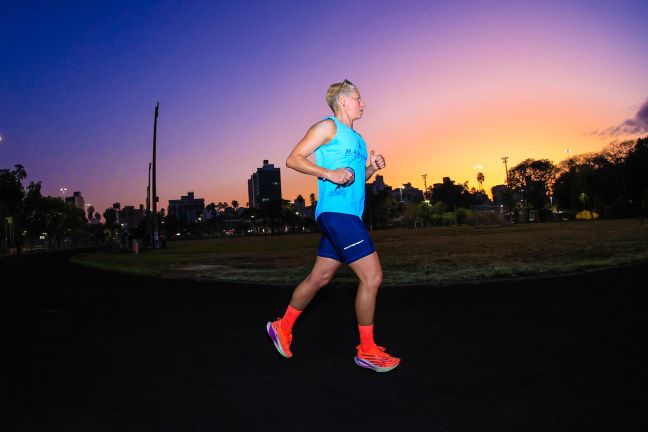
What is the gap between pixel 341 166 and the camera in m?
3.39

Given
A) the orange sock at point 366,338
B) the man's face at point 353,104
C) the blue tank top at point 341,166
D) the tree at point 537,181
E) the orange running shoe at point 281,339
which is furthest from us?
the tree at point 537,181

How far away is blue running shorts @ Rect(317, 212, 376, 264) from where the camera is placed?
10.7 ft

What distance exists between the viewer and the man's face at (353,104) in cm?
359

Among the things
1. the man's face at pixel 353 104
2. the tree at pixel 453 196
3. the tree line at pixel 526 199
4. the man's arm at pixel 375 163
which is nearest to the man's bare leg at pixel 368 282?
the man's arm at pixel 375 163

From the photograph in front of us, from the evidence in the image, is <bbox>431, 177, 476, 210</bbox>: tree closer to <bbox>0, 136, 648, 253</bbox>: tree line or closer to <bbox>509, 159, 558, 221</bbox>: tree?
<bbox>0, 136, 648, 253</bbox>: tree line

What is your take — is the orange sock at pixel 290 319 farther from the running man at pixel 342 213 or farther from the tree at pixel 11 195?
the tree at pixel 11 195

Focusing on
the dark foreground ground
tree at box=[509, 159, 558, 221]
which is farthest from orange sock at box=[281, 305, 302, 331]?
tree at box=[509, 159, 558, 221]

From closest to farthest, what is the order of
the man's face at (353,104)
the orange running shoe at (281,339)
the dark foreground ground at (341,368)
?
the dark foreground ground at (341,368), the orange running shoe at (281,339), the man's face at (353,104)

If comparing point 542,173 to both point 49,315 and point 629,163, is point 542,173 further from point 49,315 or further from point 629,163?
point 49,315

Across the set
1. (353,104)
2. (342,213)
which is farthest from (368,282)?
(353,104)

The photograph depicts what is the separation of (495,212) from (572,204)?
44.0 ft

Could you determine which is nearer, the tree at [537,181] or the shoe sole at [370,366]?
the shoe sole at [370,366]

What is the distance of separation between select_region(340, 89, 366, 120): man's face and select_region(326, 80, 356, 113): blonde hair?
34mm

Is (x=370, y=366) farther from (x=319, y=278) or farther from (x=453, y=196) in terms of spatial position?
(x=453, y=196)
